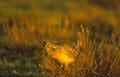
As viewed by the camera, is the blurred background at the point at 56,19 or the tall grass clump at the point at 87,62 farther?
the blurred background at the point at 56,19

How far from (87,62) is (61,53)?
14.6 inches

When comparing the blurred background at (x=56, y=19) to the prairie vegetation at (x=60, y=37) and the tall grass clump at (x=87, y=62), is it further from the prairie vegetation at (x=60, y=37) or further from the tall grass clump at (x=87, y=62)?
the tall grass clump at (x=87, y=62)

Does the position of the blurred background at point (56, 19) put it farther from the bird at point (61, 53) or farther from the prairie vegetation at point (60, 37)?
the bird at point (61, 53)

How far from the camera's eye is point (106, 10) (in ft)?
52.4

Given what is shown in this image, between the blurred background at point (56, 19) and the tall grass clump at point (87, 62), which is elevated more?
the tall grass clump at point (87, 62)

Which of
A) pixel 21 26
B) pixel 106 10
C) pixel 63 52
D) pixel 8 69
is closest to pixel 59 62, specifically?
pixel 63 52

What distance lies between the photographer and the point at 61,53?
23.1 feet

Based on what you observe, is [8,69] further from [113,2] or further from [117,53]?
[113,2]

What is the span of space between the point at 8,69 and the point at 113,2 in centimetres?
882

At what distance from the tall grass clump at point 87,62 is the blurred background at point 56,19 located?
114 centimetres

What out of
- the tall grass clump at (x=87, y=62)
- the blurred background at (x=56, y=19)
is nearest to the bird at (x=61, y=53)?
the tall grass clump at (x=87, y=62)

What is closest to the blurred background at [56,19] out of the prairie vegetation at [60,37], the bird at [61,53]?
the prairie vegetation at [60,37]

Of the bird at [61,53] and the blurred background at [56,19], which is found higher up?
the bird at [61,53]

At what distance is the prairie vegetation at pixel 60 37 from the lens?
6.98 meters
